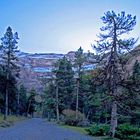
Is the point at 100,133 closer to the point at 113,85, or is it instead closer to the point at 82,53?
the point at 113,85

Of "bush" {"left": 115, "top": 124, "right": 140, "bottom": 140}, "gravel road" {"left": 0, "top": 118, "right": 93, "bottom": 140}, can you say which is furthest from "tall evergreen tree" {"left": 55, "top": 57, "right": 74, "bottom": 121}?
"bush" {"left": 115, "top": 124, "right": 140, "bottom": 140}

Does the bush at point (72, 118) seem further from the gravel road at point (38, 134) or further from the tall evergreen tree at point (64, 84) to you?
the gravel road at point (38, 134)

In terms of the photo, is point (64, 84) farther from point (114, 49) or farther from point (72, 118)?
point (114, 49)

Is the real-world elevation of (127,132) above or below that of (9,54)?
below

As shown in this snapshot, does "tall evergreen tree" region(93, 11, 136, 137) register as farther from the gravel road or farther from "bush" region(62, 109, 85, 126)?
"bush" region(62, 109, 85, 126)

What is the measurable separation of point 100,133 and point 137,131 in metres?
6.42

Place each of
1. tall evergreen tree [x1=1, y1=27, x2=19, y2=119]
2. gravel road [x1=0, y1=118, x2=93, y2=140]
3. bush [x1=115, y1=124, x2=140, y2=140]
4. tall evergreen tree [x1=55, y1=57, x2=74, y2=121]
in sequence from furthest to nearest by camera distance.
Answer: tall evergreen tree [x1=55, y1=57, x2=74, y2=121], tall evergreen tree [x1=1, y1=27, x2=19, y2=119], bush [x1=115, y1=124, x2=140, y2=140], gravel road [x1=0, y1=118, x2=93, y2=140]

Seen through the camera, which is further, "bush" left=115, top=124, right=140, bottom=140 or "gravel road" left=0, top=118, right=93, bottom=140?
"bush" left=115, top=124, right=140, bottom=140

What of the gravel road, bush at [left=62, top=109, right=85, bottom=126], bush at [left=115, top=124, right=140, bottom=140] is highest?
bush at [left=115, top=124, right=140, bottom=140]

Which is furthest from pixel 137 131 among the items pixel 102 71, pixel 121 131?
pixel 102 71

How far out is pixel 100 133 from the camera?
36.1m

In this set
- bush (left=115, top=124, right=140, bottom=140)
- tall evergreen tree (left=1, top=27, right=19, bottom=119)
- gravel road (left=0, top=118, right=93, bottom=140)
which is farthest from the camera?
tall evergreen tree (left=1, top=27, right=19, bottom=119)

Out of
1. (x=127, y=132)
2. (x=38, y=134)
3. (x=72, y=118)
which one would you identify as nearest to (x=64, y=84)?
(x=72, y=118)

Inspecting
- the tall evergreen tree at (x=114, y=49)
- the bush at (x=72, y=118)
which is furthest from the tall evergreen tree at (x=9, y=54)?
the tall evergreen tree at (x=114, y=49)
